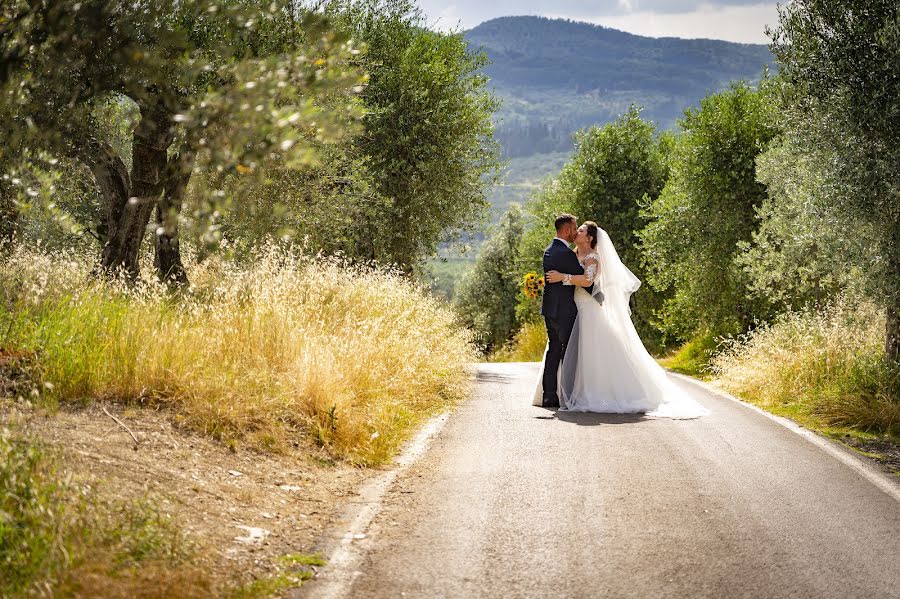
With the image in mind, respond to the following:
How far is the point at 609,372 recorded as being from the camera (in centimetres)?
1296

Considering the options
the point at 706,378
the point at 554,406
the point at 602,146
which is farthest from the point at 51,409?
the point at 602,146

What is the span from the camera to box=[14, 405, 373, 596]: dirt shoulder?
221 inches

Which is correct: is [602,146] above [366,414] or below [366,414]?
above

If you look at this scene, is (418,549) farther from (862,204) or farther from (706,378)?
(706,378)

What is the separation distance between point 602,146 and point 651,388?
1249 inches

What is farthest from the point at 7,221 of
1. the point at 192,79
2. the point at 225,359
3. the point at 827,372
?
the point at 827,372

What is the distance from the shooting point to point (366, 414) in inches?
383

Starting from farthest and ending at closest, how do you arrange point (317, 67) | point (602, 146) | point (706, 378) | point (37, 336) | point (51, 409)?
point (602, 146) < point (706, 378) < point (37, 336) < point (51, 409) < point (317, 67)

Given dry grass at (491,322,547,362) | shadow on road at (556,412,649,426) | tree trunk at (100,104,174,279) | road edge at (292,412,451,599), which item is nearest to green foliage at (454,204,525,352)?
dry grass at (491,322,547,362)

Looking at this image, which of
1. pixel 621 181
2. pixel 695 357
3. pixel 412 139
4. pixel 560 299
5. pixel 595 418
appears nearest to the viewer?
pixel 595 418

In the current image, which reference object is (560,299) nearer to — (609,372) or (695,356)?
(609,372)

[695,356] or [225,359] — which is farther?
[695,356]

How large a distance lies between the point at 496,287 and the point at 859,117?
58540mm

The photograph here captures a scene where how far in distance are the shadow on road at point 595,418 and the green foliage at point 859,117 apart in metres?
3.81
